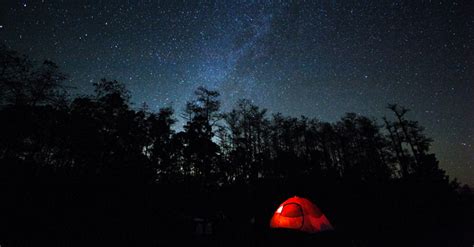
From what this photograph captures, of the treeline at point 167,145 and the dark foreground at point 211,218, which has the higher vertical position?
the treeline at point 167,145

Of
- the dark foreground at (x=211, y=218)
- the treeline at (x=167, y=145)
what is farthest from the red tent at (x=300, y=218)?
the treeline at (x=167, y=145)

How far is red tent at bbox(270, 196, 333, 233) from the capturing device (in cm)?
1055

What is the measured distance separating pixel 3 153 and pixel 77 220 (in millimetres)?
15511

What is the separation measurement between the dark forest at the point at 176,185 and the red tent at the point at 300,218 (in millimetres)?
500

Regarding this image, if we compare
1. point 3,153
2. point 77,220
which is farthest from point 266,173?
point 3,153

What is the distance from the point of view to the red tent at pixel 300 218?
10555mm

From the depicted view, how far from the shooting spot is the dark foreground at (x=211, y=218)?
1116 centimetres

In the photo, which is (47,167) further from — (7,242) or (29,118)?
(7,242)

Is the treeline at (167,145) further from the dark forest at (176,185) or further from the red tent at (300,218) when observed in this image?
the red tent at (300,218)

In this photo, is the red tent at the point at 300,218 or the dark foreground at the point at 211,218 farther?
the dark foreground at the point at 211,218

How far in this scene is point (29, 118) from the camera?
20328 millimetres

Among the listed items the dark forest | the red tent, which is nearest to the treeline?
the dark forest

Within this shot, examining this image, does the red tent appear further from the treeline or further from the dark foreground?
the treeline

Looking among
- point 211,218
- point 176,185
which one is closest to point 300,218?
point 211,218
